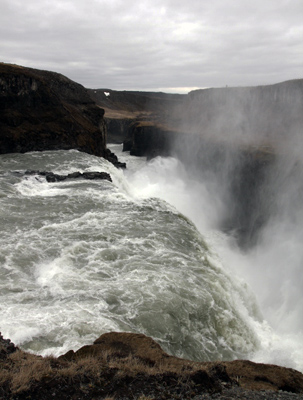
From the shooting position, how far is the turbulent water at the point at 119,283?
8094 mm

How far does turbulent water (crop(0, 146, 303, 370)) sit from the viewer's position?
26.6 ft

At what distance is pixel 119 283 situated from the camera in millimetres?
9945

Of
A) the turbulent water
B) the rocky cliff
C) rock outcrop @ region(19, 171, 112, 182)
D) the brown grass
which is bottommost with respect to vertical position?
the turbulent water

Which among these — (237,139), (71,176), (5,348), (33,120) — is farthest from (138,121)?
(5,348)

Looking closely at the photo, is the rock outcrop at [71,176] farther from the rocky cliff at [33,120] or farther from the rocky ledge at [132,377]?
the rocky ledge at [132,377]

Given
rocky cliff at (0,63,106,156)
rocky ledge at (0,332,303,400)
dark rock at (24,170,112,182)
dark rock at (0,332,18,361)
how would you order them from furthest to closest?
rocky cliff at (0,63,106,156) < dark rock at (24,170,112,182) < dark rock at (0,332,18,361) < rocky ledge at (0,332,303,400)

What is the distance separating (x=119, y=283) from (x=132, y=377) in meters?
→ 4.83

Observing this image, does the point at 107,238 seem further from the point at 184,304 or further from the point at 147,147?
the point at 147,147

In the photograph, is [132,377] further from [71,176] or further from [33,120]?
[33,120]

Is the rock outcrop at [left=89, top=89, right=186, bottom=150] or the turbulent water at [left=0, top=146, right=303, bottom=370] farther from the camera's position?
the rock outcrop at [left=89, top=89, right=186, bottom=150]

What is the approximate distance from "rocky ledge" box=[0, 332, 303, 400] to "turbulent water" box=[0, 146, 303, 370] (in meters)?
1.59

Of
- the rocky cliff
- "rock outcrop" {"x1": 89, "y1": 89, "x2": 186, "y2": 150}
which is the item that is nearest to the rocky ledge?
the rocky cliff

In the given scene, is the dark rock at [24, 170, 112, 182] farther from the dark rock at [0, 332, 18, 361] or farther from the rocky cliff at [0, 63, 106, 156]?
the dark rock at [0, 332, 18, 361]

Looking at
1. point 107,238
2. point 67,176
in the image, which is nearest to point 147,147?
point 67,176
